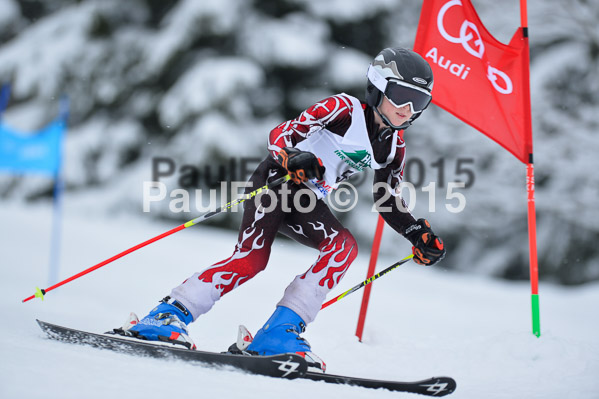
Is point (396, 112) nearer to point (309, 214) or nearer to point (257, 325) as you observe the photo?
point (309, 214)

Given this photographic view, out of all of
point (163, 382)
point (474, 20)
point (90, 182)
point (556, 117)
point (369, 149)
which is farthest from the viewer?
point (90, 182)

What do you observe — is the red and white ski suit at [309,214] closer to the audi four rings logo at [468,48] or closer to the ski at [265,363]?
the ski at [265,363]

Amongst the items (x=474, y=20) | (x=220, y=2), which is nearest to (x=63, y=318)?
(x=474, y=20)

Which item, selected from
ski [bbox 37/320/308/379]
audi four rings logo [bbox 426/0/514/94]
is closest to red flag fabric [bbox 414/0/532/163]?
audi four rings logo [bbox 426/0/514/94]

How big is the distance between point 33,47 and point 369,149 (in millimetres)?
10166

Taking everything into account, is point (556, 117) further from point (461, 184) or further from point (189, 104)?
point (189, 104)

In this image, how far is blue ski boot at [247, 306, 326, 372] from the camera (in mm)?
2527

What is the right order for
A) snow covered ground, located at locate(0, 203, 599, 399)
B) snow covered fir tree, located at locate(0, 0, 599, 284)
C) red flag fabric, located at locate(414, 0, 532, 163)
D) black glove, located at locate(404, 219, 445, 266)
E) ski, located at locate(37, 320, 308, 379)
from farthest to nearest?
snow covered fir tree, located at locate(0, 0, 599, 284)
red flag fabric, located at locate(414, 0, 532, 163)
black glove, located at locate(404, 219, 445, 266)
ski, located at locate(37, 320, 308, 379)
snow covered ground, located at locate(0, 203, 599, 399)

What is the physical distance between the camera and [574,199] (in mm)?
9531

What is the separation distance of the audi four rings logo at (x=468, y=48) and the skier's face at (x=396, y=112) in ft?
3.73

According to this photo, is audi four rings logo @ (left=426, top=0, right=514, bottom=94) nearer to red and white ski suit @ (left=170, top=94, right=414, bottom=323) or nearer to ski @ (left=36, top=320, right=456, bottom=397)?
red and white ski suit @ (left=170, top=94, right=414, bottom=323)

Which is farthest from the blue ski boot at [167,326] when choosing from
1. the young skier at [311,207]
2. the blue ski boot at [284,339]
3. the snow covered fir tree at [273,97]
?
the snow covered fir tree at [273,97]

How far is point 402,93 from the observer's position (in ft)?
9.12

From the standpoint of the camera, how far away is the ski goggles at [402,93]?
2781 millimetres
